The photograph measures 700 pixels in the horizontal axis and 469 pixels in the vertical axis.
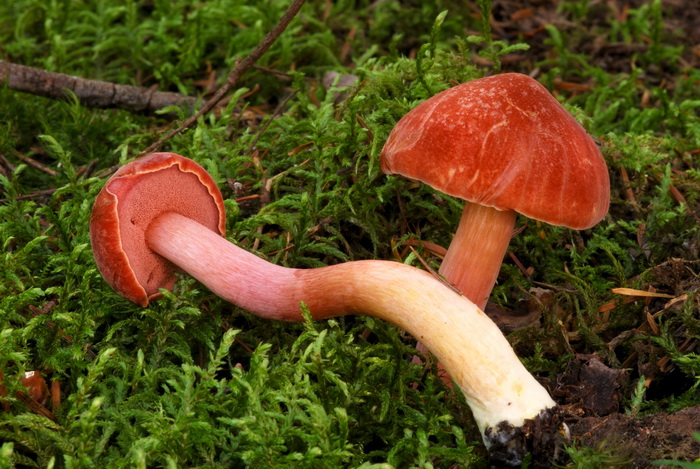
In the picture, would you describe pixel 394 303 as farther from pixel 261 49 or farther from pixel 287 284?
pixel 261 49

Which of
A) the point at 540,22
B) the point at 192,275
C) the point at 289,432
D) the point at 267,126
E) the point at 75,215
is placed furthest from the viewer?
the point at 540,22

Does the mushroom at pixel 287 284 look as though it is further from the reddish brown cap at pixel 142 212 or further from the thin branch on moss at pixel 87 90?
the thin branch on moss at pixel 87 90

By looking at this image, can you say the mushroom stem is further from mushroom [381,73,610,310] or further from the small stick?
the small stick

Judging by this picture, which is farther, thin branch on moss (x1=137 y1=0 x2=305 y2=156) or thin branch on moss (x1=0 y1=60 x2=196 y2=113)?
thin branch on moss (x1=0 y1=60 x2=196 y2=113)

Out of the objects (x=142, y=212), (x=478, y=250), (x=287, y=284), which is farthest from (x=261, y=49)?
(x=478, y=250)

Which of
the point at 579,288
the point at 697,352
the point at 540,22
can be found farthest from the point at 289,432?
the point at 540,22

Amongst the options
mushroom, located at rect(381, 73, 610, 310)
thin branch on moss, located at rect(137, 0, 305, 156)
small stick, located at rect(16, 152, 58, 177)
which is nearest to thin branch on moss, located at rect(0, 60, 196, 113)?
small stick, located at rect(16, 152, 58, 177)

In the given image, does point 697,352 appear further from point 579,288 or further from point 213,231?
point 213,231
